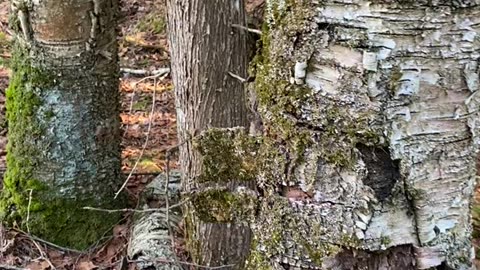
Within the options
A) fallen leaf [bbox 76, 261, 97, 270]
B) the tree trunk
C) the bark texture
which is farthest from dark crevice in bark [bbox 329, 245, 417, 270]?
fallen leaf [bbox 76, 261, 97, 270]

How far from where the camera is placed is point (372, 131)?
4.07 feet

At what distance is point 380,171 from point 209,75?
280 cm

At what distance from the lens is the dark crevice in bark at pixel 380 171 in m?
1.27

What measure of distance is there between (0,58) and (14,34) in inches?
148

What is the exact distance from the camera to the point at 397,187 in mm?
1265

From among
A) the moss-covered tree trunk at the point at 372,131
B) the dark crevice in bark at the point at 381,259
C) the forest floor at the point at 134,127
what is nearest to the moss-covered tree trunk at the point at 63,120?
the forest floor at the point at 134,127

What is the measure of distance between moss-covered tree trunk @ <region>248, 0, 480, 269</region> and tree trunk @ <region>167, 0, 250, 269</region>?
8.50 ft

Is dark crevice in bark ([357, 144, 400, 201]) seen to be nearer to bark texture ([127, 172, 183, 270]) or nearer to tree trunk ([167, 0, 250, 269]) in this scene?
bark texture ([127, 172, 183, 270])

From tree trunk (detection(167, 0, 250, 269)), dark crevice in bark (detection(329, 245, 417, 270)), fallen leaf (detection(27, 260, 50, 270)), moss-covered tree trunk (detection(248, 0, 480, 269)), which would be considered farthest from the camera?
fallen leaf (detection(27, 260, 50, 270))

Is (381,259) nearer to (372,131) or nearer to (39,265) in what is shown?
(372,131)

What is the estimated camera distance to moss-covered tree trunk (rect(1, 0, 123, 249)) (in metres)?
3.99

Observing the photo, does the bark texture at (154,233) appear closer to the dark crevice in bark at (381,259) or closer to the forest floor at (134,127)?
the forest floor at (134,127)

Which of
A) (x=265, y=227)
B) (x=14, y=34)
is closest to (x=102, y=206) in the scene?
(x=14, y=34)

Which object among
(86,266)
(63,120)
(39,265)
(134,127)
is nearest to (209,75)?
(63,120)
